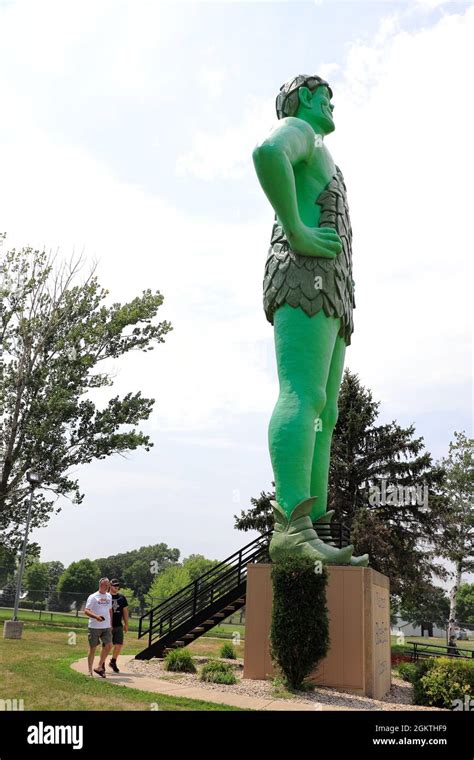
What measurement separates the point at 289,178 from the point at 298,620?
5.94 m

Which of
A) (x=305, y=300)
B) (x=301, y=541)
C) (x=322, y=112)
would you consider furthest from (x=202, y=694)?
(x=322, y=112)

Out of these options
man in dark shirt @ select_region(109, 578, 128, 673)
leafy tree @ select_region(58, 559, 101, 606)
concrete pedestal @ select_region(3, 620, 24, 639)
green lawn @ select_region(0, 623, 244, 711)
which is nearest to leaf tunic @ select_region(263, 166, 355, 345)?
man in dark shirt @ select_region(109, 578, 128, 673)

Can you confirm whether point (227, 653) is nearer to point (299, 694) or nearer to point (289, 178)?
point (299, 694)

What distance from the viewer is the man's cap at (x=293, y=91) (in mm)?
10375

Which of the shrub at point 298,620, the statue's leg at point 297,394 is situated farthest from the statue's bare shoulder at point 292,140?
the shrub at point 298,620

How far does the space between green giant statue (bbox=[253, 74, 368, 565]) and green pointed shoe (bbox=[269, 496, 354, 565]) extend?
0.01 meters

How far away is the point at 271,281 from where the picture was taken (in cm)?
970

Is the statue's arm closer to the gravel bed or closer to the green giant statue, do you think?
the green giant statue

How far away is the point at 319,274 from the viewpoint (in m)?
9.39

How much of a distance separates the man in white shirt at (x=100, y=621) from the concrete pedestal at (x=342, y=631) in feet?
6.39
